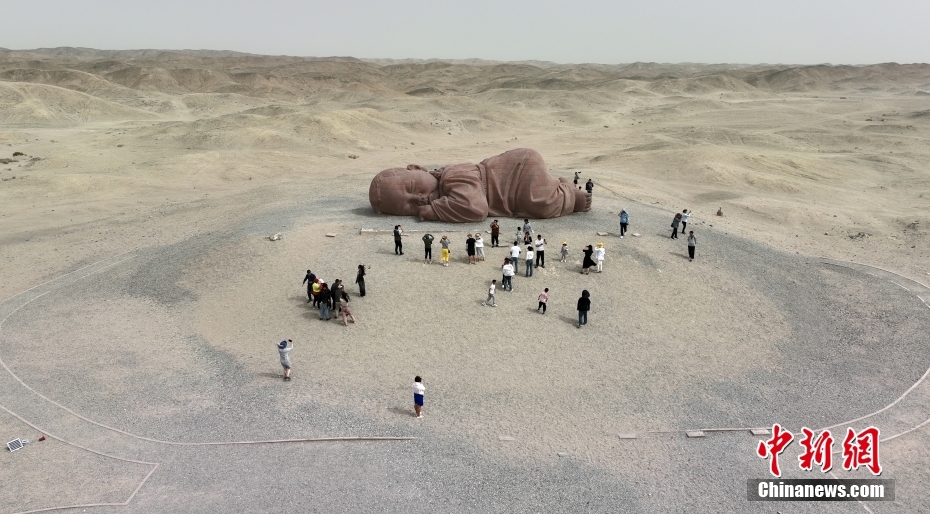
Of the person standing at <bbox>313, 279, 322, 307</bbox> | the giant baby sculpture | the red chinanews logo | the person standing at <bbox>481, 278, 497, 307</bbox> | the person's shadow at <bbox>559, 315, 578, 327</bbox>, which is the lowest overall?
the red chinanews logo

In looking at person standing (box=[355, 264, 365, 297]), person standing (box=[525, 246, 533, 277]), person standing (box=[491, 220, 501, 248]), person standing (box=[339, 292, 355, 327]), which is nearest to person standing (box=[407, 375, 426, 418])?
person standing (box=[339, 292, 355, 327])

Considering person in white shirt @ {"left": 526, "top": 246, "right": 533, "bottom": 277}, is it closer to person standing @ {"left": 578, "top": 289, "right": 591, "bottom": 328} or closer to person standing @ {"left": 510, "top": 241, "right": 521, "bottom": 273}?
person standing @ {"left": 510, "top": 241, "right": 521, "bottom": 273}

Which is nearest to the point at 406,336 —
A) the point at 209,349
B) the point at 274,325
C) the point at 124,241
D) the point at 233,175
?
the point at 274,325

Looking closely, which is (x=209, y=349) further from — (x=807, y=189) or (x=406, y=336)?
(x=807, y=189)

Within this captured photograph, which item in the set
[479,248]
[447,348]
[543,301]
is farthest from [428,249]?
[447,348]

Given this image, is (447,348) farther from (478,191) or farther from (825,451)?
(478,191)

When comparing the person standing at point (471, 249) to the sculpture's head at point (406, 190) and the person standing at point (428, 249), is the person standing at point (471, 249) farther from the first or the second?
the sculpture's head at point (406, 190)

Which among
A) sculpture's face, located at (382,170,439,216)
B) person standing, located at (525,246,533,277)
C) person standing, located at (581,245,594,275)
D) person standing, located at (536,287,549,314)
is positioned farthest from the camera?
sculpture's face, located at (382,170,439,216)

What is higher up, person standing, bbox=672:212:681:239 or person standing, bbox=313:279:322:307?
person standing, bbox=672:212:681:239
